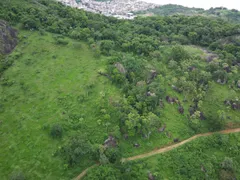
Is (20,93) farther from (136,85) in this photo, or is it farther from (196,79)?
(196,79)

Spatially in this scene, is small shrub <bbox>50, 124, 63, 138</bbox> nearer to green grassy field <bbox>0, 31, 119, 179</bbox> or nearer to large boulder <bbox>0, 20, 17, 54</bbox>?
green grassy field <bbox>0, 31, 119, 179</bbox>

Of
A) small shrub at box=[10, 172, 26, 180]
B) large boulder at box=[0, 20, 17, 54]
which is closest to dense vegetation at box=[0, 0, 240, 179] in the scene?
small shrub at box=[10, 172, 26, 180]

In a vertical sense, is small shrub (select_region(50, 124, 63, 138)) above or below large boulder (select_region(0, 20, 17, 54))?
below

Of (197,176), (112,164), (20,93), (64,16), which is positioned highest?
(64,16)

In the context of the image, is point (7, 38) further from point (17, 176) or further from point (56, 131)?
point (17, 176)

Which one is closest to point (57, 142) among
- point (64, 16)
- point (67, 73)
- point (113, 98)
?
point (113, 98)

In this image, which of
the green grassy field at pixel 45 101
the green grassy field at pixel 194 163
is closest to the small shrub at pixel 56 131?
the green grassy field at pixel 45 101
